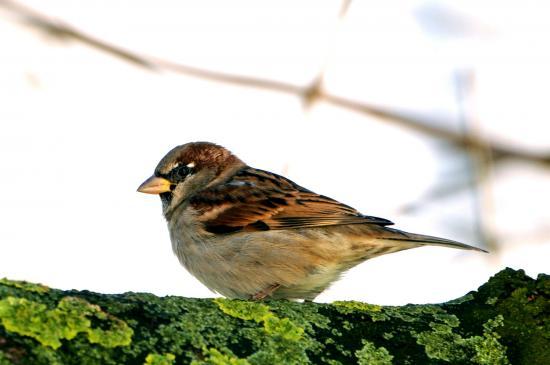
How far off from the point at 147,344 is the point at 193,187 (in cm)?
330

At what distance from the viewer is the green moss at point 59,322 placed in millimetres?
2033

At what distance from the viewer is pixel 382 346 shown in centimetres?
246

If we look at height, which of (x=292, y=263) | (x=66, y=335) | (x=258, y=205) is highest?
(x=258, y=205)

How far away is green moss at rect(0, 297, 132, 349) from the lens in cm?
203

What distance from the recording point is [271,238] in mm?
4645

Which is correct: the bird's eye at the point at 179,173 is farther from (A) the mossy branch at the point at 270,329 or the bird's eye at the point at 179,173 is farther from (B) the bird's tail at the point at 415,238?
(A) the mossy branch at the point at 270,329

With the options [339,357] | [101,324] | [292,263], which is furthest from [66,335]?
[292,263]

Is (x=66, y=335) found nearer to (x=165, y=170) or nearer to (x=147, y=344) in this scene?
(x=147, y=344)

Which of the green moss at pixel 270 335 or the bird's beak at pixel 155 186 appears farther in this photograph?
the bird's beak at pixel 155 186

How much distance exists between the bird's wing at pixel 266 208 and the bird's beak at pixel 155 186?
313mm

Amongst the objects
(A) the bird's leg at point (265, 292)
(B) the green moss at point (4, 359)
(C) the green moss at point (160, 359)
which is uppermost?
(A) the bird's leg at point (265, 292)

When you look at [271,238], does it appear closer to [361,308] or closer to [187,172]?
[187,172]

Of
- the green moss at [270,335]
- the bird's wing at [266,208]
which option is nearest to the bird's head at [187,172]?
the bird's wing at [266,208]

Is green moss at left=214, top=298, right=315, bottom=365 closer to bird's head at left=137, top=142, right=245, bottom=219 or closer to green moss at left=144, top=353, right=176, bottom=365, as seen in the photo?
green moss at left=144, top=353, right=176, bottom=365
